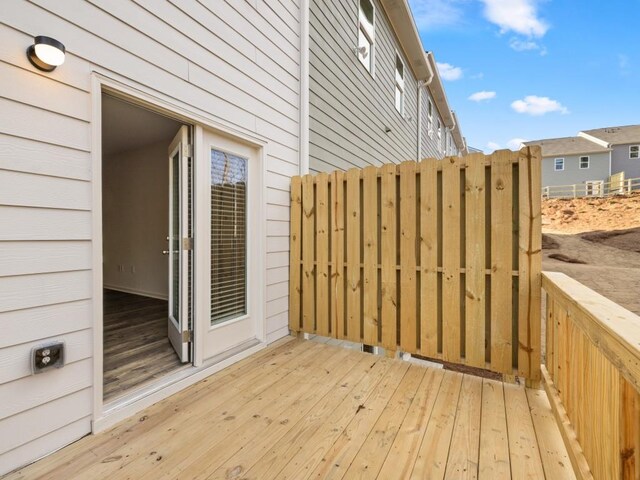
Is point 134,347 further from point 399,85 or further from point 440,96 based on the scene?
point 440,96

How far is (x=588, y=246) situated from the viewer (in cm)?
1159

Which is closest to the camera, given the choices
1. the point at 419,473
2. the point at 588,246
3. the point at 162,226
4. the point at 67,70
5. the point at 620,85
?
the point at 419,473

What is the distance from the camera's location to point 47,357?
5.44ft

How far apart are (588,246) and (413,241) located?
12504 millimetres

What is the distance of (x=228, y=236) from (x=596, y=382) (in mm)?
2678

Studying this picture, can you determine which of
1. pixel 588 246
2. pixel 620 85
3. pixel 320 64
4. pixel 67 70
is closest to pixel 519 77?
pixel 620 85

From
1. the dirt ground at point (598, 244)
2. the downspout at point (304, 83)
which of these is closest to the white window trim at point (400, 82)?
the downspout at point (304, 83)

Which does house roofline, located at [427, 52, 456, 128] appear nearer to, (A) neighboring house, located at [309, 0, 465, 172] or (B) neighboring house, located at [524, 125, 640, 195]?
(A) neighboring house, located at [309, 0, 465, 172]

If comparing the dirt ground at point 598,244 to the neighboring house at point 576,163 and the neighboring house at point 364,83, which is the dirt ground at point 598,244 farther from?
the neighboring house at point 576,163

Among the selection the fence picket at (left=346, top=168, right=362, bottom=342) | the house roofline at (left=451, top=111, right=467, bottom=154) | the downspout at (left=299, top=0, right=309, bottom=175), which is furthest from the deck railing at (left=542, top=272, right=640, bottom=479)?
the house roofline at (left=451, top=111, right=467, bottom=154)

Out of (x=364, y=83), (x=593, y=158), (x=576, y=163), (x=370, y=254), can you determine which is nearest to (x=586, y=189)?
(x=576, y=163)

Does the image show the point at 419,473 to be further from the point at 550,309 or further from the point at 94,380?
the point at 94,380

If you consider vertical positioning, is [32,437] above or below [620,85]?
below

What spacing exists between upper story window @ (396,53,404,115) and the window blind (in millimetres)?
5487
